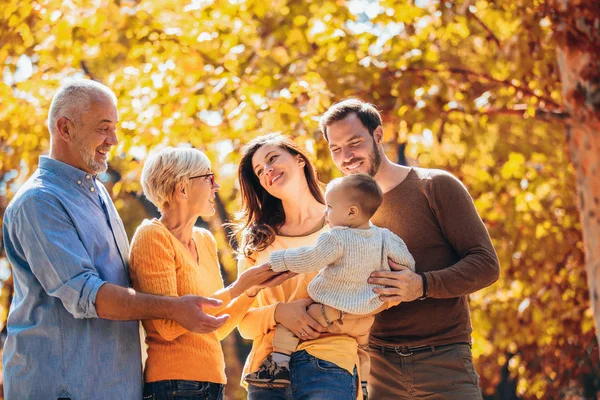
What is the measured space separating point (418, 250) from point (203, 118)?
498 centimetres

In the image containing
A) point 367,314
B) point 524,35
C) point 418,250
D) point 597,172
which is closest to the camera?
point 367,314

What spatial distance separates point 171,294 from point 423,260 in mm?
1214

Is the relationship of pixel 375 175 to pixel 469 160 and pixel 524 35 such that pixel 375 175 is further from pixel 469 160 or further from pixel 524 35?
pixel 469 160

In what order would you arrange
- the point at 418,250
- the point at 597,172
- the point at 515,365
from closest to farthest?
the point at 418,250 < the point at 597,172 < the point at 515,365

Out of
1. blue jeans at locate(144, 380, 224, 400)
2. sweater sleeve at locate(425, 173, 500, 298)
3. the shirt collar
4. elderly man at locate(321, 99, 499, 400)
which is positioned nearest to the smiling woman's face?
elderly man at locate(321, 99, 499, 400)

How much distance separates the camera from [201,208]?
399cm

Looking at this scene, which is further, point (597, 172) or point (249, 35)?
point (249, 35)

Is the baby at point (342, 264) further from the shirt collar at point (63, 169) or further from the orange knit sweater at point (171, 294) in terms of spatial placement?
the shirt collar at point (63, 169)

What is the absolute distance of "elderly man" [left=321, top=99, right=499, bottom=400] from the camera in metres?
4.05

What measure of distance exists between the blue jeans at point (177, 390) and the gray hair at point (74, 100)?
1.17m

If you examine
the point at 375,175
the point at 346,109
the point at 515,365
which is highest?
the point at 346,109

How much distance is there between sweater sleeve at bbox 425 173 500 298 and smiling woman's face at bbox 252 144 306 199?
0.66m

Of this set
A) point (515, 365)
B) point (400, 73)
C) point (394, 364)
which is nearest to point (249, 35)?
point (400, 73)

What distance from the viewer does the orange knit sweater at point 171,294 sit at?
12.1 ft
